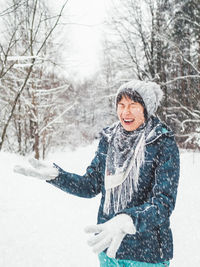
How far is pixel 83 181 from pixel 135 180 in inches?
14.7

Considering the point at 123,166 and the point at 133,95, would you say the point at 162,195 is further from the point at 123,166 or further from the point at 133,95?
the point at 133,95

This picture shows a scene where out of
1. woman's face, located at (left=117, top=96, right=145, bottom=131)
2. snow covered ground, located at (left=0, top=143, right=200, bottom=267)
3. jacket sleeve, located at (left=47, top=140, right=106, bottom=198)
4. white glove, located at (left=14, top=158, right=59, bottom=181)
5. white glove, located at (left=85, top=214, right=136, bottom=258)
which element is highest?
woman's face, located at (left=117, top=96, right=145, bottom=131)

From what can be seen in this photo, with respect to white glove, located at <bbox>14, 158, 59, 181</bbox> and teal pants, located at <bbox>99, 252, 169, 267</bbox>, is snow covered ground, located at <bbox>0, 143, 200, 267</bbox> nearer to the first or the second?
teal pants, located at <bbox>99, 252, 169, 267</bbox>

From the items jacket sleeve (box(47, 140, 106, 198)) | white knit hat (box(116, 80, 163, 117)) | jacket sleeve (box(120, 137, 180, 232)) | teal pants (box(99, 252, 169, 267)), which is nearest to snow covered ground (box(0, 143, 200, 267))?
teal pants (box(99, 252, 169, 267))

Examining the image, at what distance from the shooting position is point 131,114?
141 cm

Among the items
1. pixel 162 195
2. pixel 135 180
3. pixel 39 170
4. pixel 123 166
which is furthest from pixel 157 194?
pixel 39 170

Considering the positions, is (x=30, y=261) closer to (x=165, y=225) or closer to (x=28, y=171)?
(x=28, y=171)

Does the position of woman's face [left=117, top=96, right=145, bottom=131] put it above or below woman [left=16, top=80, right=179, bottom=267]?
above

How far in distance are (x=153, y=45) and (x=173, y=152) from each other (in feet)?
35.9

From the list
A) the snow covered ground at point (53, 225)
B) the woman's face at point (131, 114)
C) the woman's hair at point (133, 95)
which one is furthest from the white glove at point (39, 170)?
the snow covered ground at point (53, 225)

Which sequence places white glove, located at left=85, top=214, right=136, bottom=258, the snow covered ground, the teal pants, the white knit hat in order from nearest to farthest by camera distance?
white glove, located at left=85, top=214, right=136, bottom=258 → the teal pants → the white knit hat → the snow covered ground

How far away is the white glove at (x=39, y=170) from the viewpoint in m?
1.41

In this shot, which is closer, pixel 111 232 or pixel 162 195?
pixel 111 232

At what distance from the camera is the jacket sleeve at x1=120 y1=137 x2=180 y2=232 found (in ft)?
3.43
